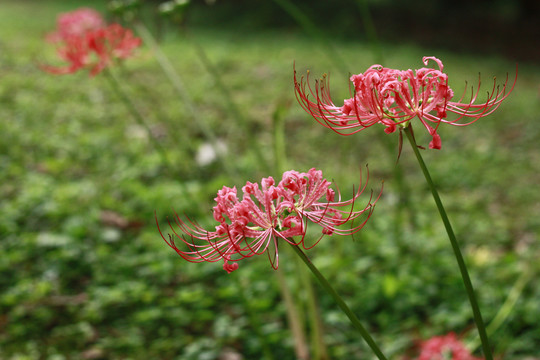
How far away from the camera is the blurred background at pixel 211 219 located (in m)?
2.47

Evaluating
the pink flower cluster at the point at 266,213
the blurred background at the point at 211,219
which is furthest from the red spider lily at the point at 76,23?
the pink flower cluster at the point at 266,213

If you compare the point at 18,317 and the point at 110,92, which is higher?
the point at 110,92

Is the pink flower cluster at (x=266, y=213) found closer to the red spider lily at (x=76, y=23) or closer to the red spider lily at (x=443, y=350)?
the red spider lily at (x=443, y=350)

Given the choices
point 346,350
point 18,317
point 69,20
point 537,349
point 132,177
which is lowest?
point 537,349

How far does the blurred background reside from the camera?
2467 mm

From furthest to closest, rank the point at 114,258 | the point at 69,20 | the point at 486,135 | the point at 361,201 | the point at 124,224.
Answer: the point at 486,135, the point at 361,201, the point at 124,224, the point at 114,258, the point at 69,20

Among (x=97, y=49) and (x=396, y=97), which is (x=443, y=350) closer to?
(x=396, y=97)

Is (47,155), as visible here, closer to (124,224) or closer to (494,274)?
(124,224)

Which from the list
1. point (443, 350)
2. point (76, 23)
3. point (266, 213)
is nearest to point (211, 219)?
point (76, 23)

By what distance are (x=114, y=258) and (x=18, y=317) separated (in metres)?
0.62

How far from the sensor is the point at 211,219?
3.13 meters

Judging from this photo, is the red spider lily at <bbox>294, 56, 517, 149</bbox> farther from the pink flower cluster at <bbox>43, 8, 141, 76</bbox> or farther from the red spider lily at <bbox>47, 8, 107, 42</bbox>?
the red spider lily at <bbox>47, 8, 107, 42</bbox>

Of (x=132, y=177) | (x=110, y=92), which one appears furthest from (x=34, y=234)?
(x=110, y=92)

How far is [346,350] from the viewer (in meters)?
2.48
